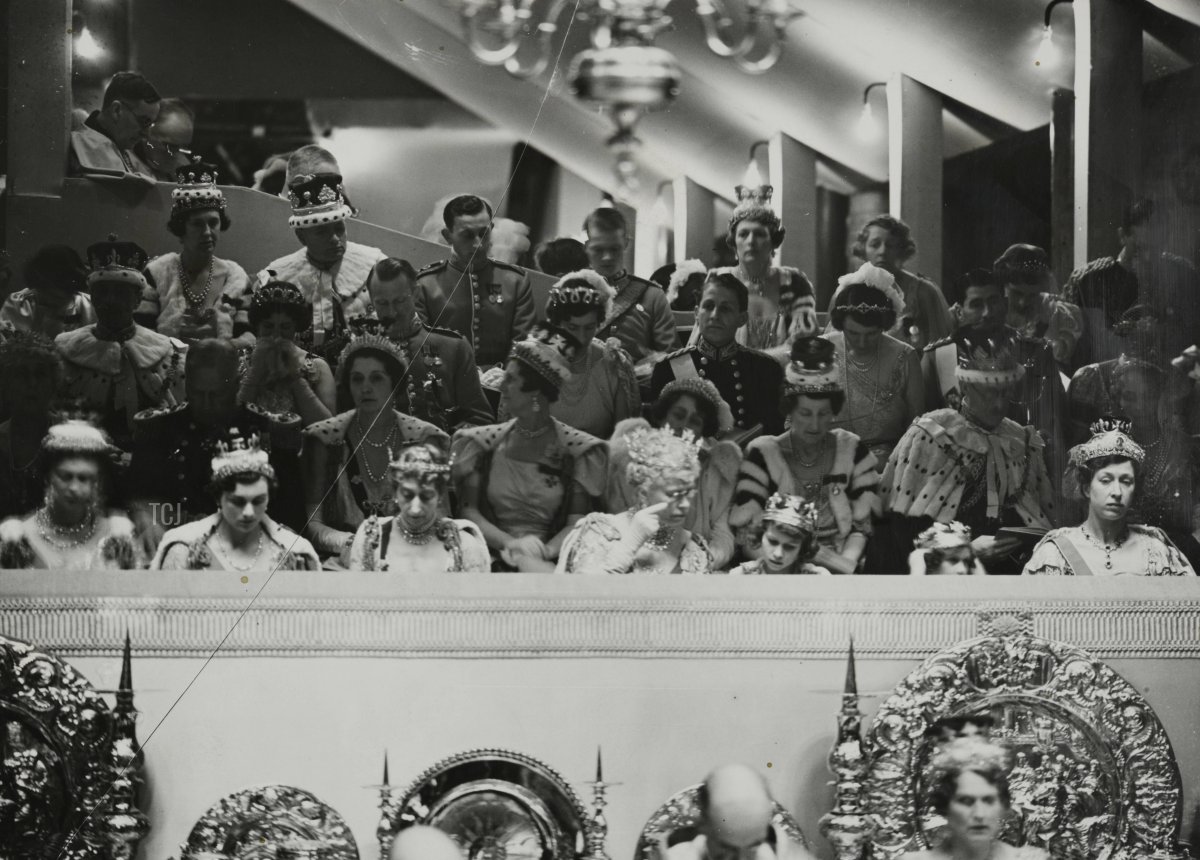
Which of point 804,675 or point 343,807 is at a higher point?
point 804,675

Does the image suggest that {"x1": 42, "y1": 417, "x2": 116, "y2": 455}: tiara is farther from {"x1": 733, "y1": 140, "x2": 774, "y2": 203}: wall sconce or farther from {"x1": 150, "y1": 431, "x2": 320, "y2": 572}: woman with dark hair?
{"x1": 733, "y1": 140, "x2": 774, "y2": 203}: wall sconce

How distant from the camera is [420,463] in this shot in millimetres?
4668

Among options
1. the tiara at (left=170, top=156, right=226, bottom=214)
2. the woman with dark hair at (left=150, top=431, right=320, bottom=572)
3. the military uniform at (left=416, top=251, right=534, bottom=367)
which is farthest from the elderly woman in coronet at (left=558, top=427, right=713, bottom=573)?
the tiara at (left=170, top=156, right=226, bottom=214)

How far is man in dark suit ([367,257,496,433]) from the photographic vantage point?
4.77 m

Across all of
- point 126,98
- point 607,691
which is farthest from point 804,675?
point 126,98

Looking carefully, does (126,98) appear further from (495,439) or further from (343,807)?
(343,807)

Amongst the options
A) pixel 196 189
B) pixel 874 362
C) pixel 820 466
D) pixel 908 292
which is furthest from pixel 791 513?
pixel 196 189

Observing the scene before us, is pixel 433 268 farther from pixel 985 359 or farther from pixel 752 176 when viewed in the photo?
pixel 985 359

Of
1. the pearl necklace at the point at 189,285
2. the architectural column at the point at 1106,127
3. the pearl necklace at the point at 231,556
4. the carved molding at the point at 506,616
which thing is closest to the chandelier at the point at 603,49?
the pearl necklace at the point at 189,285

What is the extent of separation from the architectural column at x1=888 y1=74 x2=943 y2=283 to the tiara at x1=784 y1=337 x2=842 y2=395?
1.18 ft

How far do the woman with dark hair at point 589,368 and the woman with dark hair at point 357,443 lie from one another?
0.30 metres

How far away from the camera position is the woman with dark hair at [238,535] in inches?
182

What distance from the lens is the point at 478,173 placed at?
4.86m

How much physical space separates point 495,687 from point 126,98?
74.1 inches
